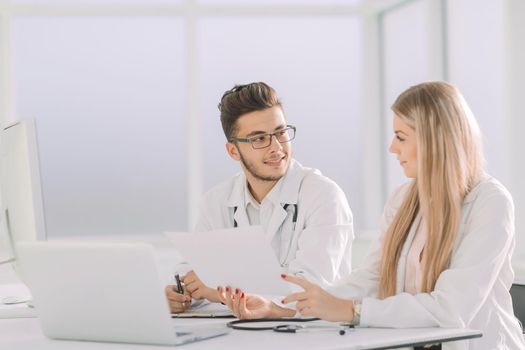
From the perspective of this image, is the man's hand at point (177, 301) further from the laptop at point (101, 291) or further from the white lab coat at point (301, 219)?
the laptop at point (101, 291)

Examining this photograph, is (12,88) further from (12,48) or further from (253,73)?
(253,73)

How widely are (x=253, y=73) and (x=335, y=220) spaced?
126 inches

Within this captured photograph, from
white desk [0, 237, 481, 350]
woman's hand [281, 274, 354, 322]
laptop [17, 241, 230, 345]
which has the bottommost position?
white desk [0, 237, 481, 350]

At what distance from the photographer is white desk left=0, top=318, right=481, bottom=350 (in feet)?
6.56

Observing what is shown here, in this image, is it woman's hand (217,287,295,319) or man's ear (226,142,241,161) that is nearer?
woman's hand (217,287,295,319)

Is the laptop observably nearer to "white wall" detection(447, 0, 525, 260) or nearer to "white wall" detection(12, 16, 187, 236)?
"white wall" detection(447, 0, 525, 260)

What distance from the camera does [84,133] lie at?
19.4 ft

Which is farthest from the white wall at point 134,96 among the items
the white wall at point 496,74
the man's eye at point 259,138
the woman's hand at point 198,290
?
the woman's hand at point 198,290

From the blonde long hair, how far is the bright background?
329 cm

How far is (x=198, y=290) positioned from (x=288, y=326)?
62cm

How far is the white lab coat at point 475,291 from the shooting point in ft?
7.29

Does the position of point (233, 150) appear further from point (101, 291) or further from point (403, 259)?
point (101, 291)

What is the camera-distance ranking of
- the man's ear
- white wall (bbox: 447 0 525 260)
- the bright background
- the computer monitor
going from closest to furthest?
the computer monitor
the man's ear
white wall (bbox: 447 0 525 260)
the bright background

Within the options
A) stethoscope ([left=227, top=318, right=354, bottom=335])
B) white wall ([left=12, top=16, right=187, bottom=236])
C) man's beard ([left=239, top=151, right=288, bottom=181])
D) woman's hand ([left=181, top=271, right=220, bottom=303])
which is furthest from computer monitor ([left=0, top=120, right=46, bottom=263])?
white wall ([left=12, top=16, right=187, bottom=236])
